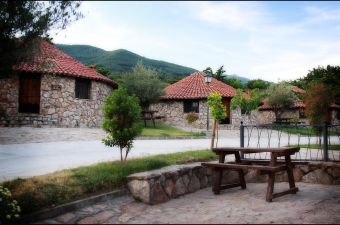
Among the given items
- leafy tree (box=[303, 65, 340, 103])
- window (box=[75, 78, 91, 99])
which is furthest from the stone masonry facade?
leafy tree (box=[303, 65, 340, 103])

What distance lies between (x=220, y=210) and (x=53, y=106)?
53.5 ft

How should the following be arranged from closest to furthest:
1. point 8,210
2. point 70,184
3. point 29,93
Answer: point 8,210 < point 70,184 < point 29,93

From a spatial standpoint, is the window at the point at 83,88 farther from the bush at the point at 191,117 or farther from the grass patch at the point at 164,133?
the bush at the point at 191,117

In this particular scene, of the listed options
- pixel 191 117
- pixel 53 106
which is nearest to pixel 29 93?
pixel 53 106

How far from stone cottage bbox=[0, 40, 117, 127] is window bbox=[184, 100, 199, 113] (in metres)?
10.4

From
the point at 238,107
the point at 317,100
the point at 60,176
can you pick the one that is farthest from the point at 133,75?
the point at 60,176

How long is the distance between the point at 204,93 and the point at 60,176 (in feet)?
79.2

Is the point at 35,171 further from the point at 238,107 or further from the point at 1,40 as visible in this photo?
the point at 238,107

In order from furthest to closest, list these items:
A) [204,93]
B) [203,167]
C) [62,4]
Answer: [204,93] → [203,167] → [62,4]

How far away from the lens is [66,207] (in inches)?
207

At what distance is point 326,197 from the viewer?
22.9 ft

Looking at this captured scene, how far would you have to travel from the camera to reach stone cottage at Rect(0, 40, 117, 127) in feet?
62.8

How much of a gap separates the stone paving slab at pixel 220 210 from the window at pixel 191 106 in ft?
73.8

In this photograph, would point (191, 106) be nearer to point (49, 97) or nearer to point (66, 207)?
point (49, 97)
